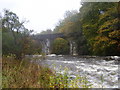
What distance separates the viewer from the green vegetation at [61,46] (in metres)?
18.7

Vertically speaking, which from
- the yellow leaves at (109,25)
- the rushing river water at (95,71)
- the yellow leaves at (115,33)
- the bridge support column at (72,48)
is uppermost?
the yellow leaves at (109,25)

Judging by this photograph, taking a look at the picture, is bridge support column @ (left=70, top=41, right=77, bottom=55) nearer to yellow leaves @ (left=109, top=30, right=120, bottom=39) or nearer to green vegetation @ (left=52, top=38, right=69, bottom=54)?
green vegetation @ (left=52, top=38, right=69, bottom=54)

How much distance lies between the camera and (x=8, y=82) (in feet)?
10.0

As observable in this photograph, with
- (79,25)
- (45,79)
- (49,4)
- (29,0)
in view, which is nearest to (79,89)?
(45,79)

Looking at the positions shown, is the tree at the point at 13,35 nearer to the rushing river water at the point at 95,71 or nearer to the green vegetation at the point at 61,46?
the rushing river water at the point at 95,71

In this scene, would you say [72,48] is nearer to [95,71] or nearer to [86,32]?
[86,32]

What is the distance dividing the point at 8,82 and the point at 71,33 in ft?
51.9

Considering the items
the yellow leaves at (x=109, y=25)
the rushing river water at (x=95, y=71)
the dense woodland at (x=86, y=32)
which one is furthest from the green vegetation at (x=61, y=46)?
the rushing river water at (x=95, y=71)

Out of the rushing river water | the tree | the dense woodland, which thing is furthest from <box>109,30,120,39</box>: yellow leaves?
the tree

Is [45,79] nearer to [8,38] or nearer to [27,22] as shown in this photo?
[8,38]

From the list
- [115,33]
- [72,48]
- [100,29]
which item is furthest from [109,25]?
[72,48]

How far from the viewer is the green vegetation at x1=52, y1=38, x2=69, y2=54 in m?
18.7

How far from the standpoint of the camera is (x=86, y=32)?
1416 centimetres

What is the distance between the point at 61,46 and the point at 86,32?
5.22m
